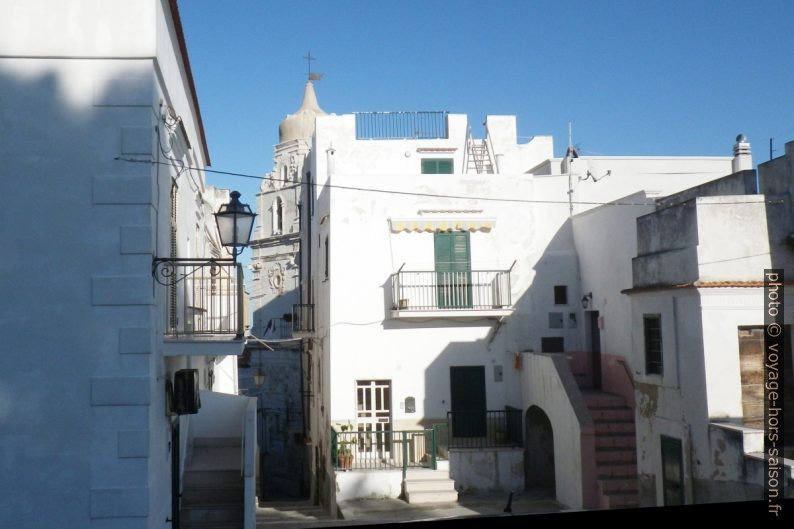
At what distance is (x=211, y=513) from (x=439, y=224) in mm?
9050

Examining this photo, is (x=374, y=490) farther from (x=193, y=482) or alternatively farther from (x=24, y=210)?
(x=24, y=210)

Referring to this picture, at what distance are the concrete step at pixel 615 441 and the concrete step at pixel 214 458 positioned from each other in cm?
685

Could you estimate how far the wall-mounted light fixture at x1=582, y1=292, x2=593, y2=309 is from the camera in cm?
1821

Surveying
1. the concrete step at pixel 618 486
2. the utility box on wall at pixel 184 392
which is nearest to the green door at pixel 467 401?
the concrete step at pixel 618 486

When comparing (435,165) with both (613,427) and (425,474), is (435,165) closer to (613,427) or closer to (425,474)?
(425,474)

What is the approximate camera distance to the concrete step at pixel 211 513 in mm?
11078

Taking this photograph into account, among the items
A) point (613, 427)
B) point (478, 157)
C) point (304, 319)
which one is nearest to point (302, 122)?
point (478, 157)

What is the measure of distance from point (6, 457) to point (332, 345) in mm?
11163

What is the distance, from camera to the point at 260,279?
37.3 meters

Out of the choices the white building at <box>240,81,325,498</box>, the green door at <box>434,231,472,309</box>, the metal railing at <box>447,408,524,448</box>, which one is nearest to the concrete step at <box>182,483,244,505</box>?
the metal railing at <box>447,408,524,448</box>

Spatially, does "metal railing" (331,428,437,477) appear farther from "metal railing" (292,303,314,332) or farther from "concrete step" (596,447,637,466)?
"metal railing" (292,303,314,332)

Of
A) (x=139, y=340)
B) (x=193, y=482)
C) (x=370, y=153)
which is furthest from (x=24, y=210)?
(x=370, y=153)

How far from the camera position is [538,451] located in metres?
17.6

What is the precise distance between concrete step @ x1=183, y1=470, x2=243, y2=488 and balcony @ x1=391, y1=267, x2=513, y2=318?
Answer: 6387mm
